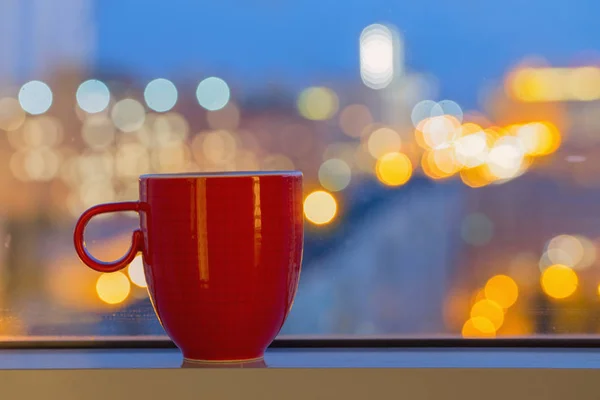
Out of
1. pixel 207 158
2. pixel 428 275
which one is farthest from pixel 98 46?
pixel 428 275

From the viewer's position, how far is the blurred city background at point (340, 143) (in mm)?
967

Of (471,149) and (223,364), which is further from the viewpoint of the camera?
(471,149)

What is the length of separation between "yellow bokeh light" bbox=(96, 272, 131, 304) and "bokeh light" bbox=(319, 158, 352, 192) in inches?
10.0

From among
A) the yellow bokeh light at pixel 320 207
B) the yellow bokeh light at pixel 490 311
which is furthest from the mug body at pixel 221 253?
the yellow bokeh light at pixel 490 311

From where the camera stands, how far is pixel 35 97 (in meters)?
0.99

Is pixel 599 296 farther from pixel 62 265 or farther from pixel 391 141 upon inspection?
pixel 62 265

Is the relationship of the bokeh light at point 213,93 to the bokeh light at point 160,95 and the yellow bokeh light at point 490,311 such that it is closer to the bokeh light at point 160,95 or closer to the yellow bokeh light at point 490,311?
the bokeh light at point 160,95

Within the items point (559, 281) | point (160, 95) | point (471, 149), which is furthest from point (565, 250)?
point (160, 95)

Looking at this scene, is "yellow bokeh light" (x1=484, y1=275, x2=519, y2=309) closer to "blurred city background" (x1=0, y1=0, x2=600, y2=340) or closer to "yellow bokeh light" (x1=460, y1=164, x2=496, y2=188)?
"blurred city background" (x1=0, y1=0, x2=600, y2=340)

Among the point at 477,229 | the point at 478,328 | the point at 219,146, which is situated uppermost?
the point at 219,146

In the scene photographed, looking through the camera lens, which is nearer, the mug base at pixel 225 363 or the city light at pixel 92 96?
the mug base at pixel 225 363

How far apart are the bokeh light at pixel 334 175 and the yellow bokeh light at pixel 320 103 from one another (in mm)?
53

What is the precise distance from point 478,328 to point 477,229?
12 cm

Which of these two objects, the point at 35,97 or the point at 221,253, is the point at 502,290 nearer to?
the point at 221,253
